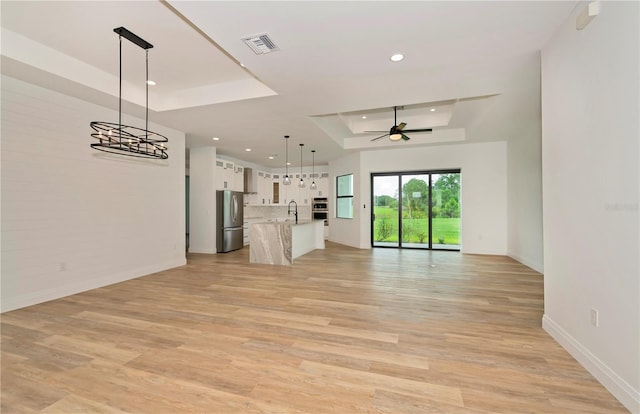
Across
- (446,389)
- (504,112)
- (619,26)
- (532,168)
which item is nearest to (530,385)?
(446,389)

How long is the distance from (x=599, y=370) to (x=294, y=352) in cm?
228

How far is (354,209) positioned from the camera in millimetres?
8336

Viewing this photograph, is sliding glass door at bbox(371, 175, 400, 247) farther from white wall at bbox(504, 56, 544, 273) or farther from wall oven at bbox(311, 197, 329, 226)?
white wall at bbox(504, 56, 544, 273)

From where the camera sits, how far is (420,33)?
2.56 m

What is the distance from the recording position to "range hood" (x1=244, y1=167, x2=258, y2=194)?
9.19 meters

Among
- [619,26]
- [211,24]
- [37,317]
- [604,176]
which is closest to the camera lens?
[619,26]

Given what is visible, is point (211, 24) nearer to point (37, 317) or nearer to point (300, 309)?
point (300, 309)

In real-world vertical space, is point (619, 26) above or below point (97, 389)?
above

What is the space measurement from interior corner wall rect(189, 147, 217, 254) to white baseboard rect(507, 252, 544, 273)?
741 centimetres

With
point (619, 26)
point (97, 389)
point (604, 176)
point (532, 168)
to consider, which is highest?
point (619, 26)

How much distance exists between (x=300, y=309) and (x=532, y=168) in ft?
17.7

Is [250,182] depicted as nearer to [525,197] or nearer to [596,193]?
[525,197]

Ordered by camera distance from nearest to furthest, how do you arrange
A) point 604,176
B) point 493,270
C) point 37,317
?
point 604,176 → point 37,317 → point 493,270

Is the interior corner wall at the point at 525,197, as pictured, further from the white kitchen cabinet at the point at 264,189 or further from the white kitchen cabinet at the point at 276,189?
the white kitchen cabinet at the point at 264,189
